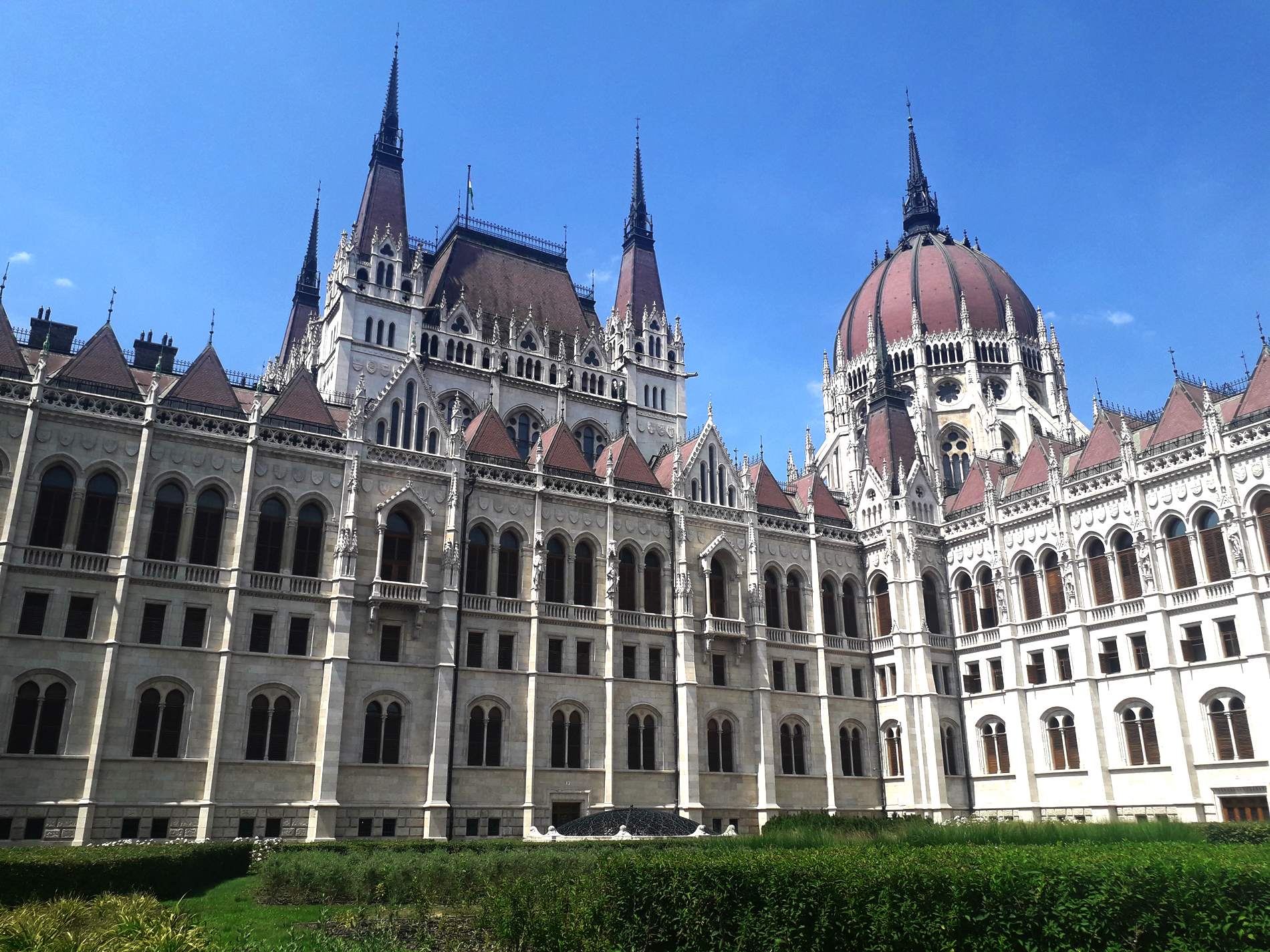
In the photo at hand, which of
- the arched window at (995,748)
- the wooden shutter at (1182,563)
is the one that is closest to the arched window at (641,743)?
the arched window at (995,748)

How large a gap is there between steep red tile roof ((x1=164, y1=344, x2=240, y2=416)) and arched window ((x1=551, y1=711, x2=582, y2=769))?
57.7ft

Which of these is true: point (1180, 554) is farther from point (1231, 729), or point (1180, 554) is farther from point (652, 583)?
point (652, 583)

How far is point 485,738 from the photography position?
39844 millimetres

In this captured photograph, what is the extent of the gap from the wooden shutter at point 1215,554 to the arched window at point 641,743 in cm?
2447

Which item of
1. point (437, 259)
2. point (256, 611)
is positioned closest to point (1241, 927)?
point (256, 611)

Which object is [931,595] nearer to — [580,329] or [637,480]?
[637,480]

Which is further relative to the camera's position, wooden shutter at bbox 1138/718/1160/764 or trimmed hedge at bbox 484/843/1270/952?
wooden shutter at bbox 1138/718/1160/764

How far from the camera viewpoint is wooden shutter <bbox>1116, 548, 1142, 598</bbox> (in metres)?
42.7

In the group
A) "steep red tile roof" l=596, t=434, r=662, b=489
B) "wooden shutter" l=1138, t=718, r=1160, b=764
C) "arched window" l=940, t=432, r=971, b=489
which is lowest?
"wooden shutter" l=1138, t=718, r=1160, b=764

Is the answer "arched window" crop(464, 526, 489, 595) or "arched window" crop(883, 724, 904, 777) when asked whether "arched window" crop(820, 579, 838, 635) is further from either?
"arched window" crop(464, 526, 489, 595)

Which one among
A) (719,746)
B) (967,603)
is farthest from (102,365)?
(967,603)

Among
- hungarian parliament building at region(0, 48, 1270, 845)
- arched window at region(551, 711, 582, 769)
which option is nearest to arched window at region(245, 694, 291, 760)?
hungarian parliament building at region(0, 48, 1270, 845)

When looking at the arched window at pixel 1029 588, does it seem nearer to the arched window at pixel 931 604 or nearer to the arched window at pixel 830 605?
the arched window at pixel 931 604

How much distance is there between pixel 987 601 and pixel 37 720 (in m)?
42.3
